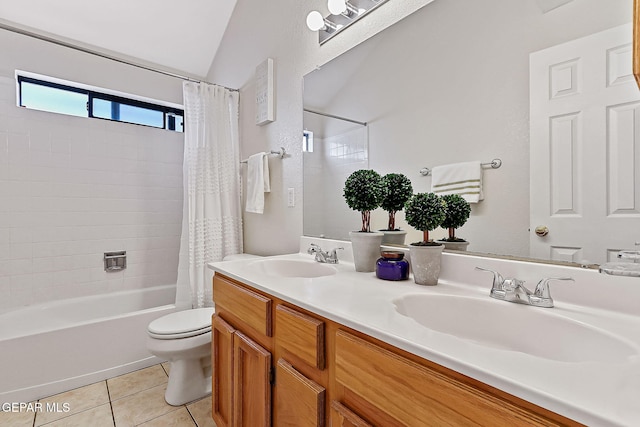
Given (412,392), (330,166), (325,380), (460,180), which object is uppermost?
(330,166)

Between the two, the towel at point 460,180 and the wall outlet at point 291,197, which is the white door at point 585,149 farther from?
the wall outlet at point 291,197

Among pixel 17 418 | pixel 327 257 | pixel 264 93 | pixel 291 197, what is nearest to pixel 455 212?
pixel 327 257

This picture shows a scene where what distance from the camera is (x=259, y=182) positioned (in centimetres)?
216

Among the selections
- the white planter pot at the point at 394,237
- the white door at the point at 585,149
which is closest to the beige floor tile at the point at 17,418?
the white planter pot at the point at 394,237

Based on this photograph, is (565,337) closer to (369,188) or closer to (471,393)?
(471,393)

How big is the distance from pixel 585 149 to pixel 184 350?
74.4 inches

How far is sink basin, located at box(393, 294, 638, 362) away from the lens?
615 mm

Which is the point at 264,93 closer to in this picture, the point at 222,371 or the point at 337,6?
the point at 337,6

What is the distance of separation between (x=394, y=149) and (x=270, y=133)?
1.14 metres

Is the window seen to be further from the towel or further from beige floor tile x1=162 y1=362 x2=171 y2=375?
the towel

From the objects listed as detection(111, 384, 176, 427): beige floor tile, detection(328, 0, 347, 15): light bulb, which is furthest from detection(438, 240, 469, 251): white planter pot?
detection(111, 384, 176, 427): beige floor tile

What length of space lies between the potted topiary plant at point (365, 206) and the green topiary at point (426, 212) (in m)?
0.20

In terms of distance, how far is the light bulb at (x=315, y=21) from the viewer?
167 cm
